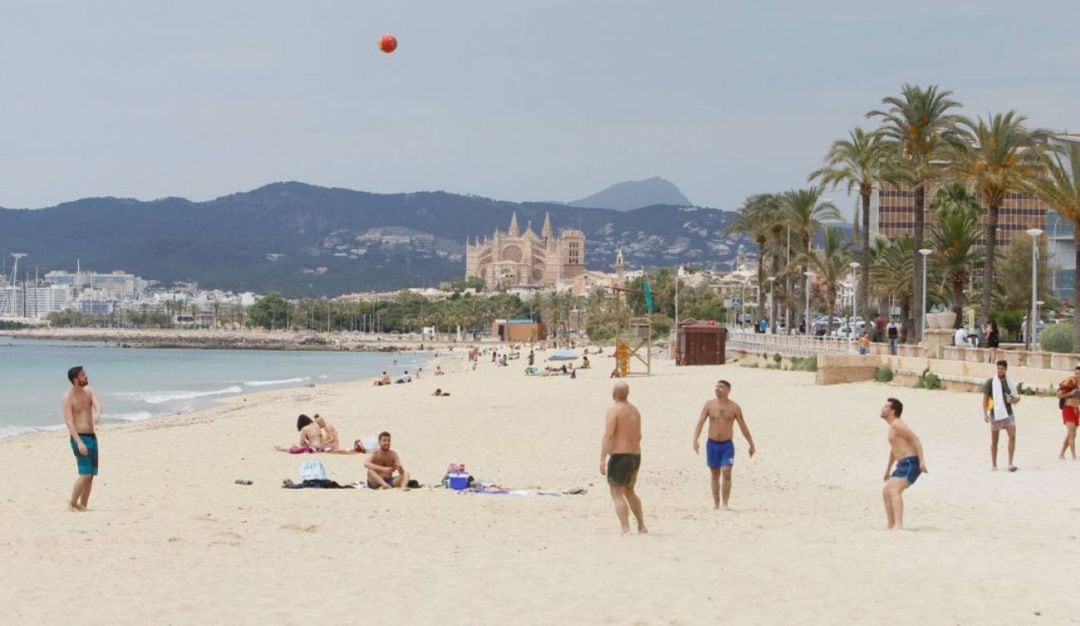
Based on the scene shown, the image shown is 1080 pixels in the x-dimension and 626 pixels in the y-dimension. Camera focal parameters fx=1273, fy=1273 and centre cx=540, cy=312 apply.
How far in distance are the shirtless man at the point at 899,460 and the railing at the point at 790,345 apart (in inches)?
1035

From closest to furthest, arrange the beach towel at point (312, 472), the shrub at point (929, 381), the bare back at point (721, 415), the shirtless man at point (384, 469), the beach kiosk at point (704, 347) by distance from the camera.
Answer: the bare back at point (721, 415)
the shirtless man at point (384, 469)
the beach towel at point (312, 472)
the shrub at point (929, 381)
the beach kiosk at point (704, 347)

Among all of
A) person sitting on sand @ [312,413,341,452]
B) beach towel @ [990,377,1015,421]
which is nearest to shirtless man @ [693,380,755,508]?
beach towel @ [990,377,1015,421]

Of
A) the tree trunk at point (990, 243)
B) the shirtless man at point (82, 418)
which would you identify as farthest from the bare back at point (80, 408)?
the tree trunk at point (990, 243)

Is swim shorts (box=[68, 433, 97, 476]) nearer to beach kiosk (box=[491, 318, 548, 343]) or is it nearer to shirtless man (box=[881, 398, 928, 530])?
shirtless man (box=[881, 398, 928, 530])

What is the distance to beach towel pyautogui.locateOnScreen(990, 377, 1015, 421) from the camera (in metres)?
14.9

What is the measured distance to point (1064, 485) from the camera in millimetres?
14016

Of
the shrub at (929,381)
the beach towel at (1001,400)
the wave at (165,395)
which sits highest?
the beach towel at (1001,400)

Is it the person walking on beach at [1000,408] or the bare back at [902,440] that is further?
the person walking on beach at [1000,408]

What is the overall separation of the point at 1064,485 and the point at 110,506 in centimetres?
1017

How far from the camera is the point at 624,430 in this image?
35.5 ft

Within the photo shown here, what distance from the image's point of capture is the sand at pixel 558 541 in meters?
8.41

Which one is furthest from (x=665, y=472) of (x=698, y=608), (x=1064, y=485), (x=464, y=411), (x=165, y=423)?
(x=165, y=423)

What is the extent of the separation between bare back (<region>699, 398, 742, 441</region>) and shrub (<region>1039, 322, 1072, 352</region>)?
23.9 m

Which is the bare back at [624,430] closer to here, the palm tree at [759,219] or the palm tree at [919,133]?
the palm tree at [919,133]
